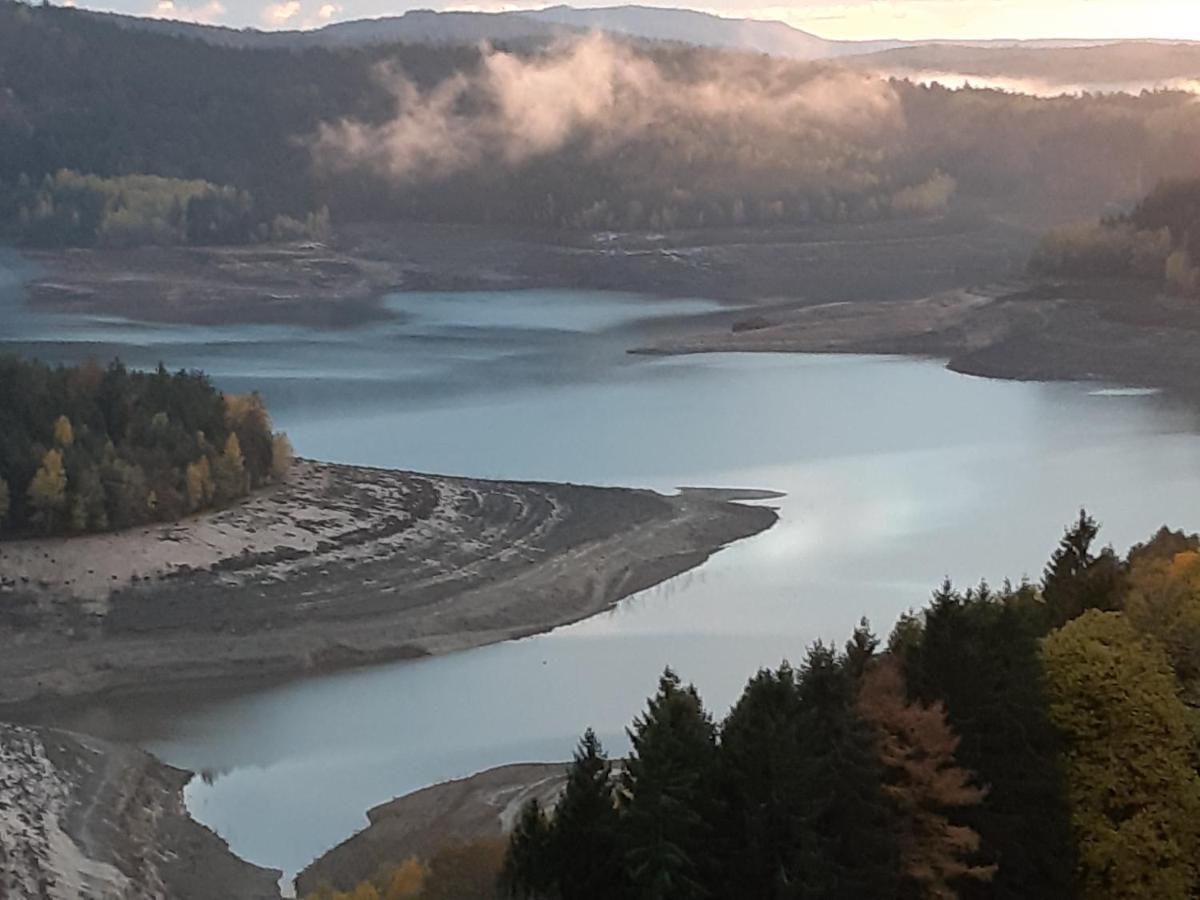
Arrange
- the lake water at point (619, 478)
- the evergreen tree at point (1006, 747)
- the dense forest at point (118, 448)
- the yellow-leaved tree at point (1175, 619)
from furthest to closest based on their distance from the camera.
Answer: the dense forest at point (118, 448) → the lake water at point (619, 478) → the yellow-leaved tree at point (1175, 619) → the evergreen tree at point (1006, 747)

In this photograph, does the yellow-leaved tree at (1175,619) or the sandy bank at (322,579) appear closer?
the yellow-leaved tree at (1175,619)

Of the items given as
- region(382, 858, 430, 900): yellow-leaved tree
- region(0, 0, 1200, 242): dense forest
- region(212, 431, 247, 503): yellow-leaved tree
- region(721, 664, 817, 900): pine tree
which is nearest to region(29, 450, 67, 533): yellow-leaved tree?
region(212, 431, 247, 503): yellow-leaved tree

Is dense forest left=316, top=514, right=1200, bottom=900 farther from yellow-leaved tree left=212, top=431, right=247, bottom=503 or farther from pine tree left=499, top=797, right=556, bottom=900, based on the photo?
yellow-leaved tree left=212, top=431, right=247, bottom=503

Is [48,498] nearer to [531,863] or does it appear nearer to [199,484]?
[199,484]

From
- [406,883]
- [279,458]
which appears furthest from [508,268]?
[406,883]

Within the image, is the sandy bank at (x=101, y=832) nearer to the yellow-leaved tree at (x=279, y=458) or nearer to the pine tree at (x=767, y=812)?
the pine tree at (x=767, y=812)

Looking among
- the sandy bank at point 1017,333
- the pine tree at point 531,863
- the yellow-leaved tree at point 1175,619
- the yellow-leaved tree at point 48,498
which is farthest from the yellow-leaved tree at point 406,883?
the sandy bank at point 1017,333
